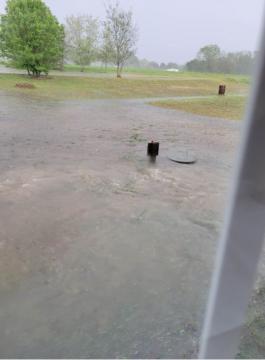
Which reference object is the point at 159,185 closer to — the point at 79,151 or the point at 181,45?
the point at 79,151

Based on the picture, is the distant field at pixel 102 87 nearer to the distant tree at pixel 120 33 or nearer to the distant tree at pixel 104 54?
the distant tree at pixel 120 33

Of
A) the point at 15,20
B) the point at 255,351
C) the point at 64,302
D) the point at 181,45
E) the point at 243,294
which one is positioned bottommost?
the point at 64,302

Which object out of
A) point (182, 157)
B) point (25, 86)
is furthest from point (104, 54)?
point (25, 86)

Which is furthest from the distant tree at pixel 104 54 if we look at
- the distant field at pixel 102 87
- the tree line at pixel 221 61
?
the distant field at pixel 102 87

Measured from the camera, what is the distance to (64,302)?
115cm

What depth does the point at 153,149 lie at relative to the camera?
3.10 m

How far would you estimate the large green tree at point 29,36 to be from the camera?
5.74 meters

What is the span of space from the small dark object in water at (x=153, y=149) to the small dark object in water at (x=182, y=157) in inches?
6.9

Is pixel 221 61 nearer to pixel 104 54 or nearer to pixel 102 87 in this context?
pixel 104 54

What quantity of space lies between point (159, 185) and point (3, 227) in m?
1.30

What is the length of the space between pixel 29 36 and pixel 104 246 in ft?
23.0

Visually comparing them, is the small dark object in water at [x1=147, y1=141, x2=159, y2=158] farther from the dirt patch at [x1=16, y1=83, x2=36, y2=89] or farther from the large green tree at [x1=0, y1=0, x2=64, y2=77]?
the dirt patch at [x1=16, y1=83, x2=36, y2=89]

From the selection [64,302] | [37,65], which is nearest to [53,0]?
[64,302]

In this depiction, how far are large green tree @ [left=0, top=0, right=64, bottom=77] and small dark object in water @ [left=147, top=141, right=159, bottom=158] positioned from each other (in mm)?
3466
